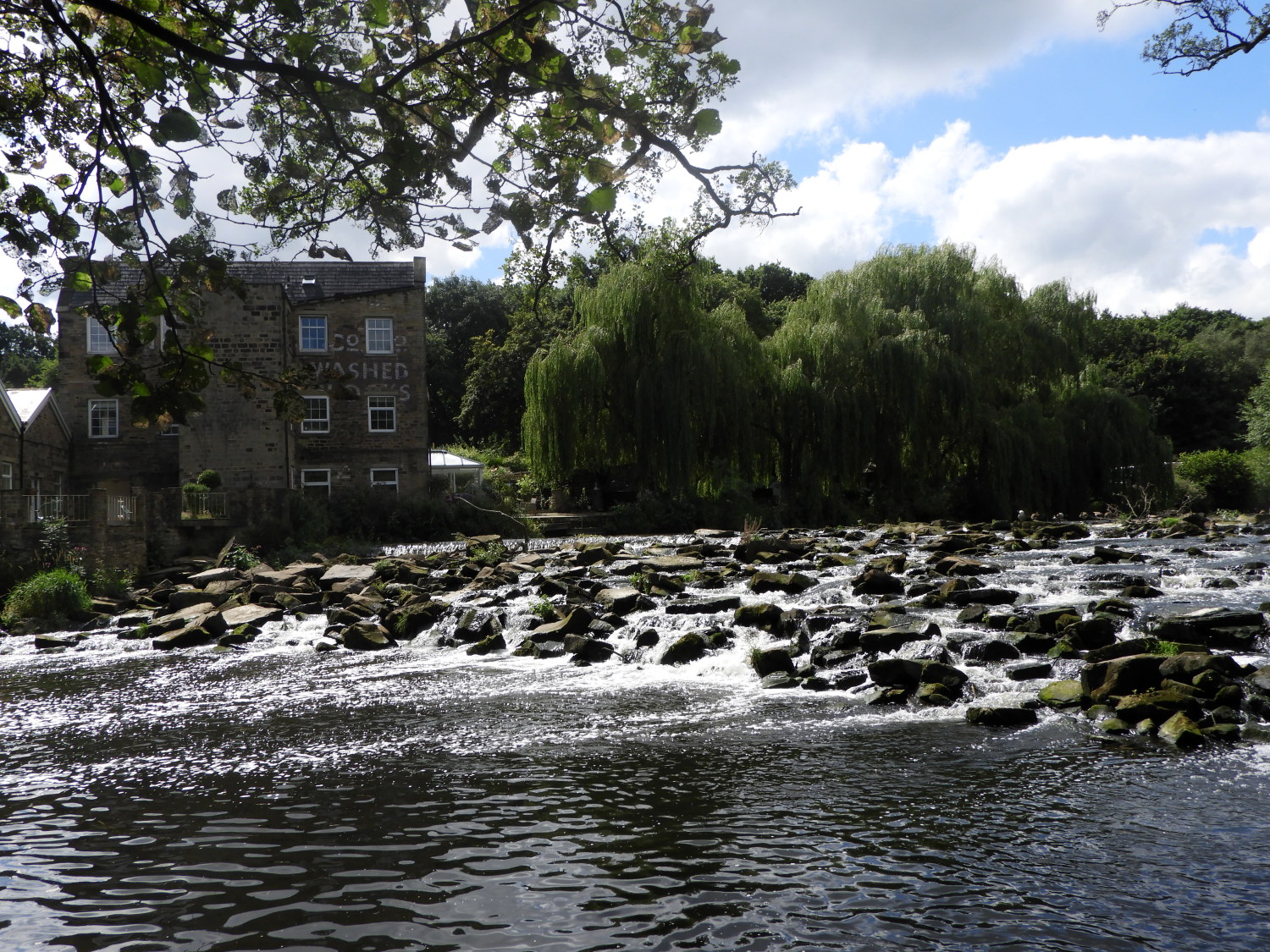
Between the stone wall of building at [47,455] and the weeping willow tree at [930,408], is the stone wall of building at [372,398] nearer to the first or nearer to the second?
the stone wall of building at [47,455]

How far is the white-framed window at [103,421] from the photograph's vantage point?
35.0 meters

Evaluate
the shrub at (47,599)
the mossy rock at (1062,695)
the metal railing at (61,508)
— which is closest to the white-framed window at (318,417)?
the metal railing at (61,508)

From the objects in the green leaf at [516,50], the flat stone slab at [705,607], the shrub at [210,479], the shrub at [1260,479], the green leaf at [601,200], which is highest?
the green leaf at [516,50]

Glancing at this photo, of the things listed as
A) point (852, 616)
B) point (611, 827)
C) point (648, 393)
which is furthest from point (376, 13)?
point (648, 393)

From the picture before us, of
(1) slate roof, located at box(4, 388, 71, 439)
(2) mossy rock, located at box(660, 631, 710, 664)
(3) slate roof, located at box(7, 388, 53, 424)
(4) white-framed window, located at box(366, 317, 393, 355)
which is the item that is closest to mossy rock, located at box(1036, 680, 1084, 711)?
(2) mossy rock, located at box(660, 631, 710, 664)

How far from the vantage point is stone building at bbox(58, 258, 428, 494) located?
31.9m

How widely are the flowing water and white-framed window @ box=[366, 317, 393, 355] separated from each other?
28.3m

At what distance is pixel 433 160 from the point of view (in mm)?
4906

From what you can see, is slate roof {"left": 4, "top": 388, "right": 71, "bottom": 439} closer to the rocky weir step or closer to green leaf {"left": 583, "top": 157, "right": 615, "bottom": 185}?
the rocky weir step

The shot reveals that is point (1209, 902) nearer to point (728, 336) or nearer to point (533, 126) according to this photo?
point (533, 126)

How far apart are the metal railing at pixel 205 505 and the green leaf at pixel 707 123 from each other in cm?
2354

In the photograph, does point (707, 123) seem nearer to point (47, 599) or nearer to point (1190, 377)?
point (47, 599)

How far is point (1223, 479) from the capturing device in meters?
34.1

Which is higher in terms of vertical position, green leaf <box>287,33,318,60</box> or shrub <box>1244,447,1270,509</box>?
green leaf <box>287,33,318,60</box>
